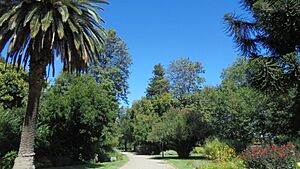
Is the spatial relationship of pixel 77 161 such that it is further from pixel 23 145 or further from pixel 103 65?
pixel 103 65

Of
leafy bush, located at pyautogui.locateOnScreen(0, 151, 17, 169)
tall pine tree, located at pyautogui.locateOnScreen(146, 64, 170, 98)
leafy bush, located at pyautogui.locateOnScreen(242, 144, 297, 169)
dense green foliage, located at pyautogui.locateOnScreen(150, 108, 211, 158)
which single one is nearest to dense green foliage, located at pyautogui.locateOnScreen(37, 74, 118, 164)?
leafy bush, located at pyautogui.locateOnScreen(0, 151, 17, 169)

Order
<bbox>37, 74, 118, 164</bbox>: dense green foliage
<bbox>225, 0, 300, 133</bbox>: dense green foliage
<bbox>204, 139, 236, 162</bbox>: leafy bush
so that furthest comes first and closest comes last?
<bbox>37, 74, 118, 164</bbox>: dense green foliage
<bbox>204, 139, 236, 162</bbox>: leafy bush
<bbox>225, 0, 300, 133</bbox>: dense green foliage

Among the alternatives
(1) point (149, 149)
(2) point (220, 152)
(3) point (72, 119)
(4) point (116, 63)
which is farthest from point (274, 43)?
(1) point (149, 149)

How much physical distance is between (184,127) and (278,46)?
18593 millimetres

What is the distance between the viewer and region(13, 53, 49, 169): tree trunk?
13594 millimetres

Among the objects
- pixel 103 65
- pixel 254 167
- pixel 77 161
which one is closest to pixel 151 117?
pixel 103 65

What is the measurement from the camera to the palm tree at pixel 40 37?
44.6 ft

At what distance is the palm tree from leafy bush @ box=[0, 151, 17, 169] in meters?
6.13

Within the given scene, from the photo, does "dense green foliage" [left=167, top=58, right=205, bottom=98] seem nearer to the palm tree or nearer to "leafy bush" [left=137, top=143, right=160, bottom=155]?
"leafy bush" [left=137, top=143, right=160, bottom=155]

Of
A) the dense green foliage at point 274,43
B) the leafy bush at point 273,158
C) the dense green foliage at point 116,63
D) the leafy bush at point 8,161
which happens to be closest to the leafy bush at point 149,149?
the dense green foliage at point 116,63

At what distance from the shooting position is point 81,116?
23172 mm

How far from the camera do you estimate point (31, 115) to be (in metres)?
14.0

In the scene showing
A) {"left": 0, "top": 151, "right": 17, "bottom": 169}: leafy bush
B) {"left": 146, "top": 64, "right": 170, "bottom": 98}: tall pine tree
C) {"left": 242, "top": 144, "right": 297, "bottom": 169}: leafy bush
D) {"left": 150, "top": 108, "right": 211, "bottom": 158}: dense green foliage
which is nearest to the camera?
{"left": 242, "top": 144, "right": 297, "bottom": 169}: leafy bush

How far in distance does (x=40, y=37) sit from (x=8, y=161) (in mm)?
9606
